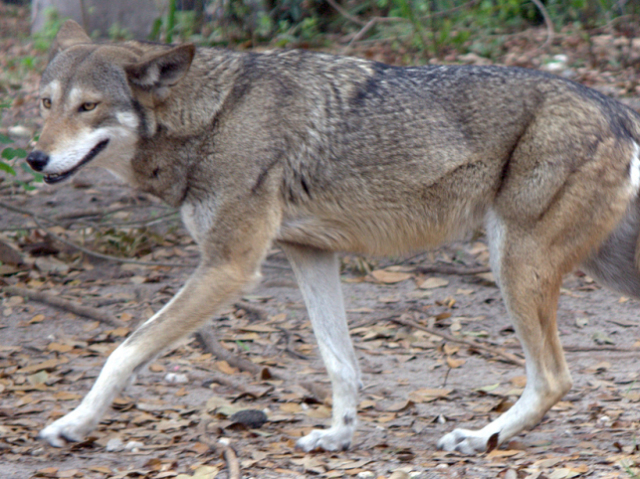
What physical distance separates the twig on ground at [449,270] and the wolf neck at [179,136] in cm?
300

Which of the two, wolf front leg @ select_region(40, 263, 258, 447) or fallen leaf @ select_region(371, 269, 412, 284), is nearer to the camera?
wolf front leg @ select_region(40, 263, 258, 447)

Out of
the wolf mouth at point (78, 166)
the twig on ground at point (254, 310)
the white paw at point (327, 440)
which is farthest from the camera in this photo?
the twig on ground at point (254, 310)

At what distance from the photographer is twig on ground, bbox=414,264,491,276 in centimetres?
640

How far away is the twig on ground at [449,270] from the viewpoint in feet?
21.0

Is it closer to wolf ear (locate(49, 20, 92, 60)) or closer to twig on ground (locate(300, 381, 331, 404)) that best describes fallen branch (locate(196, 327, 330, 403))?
twig on ground (locate(300, 381, 331, 404))

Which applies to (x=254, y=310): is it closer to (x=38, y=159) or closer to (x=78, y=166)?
(x=78, y=166)

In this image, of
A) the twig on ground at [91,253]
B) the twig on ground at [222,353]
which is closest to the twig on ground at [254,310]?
the twig on ground at [222,353]

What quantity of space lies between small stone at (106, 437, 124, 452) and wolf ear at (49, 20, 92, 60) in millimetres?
2111

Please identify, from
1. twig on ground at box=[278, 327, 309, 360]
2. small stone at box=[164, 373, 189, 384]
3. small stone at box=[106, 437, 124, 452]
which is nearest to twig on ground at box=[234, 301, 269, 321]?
twig on ground at box=[278, 327, 309, 360]

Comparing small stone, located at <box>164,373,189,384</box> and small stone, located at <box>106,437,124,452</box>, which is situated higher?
small stone, located at <box>106,437,124,452</box>

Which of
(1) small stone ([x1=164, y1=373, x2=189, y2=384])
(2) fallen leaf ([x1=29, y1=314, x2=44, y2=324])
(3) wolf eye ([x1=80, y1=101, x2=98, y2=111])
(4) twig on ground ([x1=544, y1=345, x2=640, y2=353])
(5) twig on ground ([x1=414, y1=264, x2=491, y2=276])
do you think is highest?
(3) wolf eye ([x1=80, y1=101, x2=98, y2=111])

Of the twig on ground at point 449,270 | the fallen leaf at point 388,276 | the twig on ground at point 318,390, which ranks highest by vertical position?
the twig on ground at point 318,390

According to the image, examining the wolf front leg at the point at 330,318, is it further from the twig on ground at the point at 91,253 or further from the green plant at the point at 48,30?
the green plant at the point at 48,30

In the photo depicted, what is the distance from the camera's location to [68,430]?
11.7ft
